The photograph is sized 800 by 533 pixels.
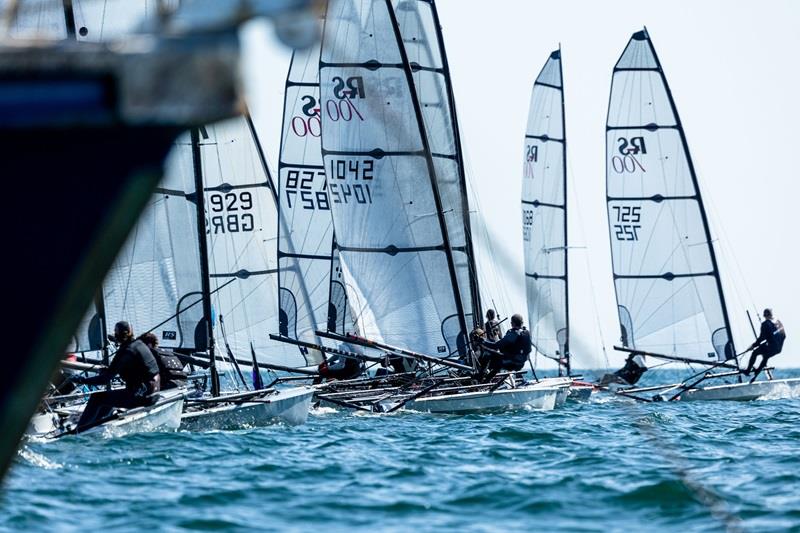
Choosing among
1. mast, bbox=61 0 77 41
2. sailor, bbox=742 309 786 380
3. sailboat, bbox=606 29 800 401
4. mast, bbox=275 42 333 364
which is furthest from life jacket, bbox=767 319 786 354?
mast, bbox=61 0 77 41

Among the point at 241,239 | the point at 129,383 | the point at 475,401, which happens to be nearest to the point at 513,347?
the point at 475,401

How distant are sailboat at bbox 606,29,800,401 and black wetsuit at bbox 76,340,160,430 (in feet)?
54.2

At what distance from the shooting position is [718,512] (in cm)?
904

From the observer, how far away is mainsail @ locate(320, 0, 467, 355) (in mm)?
21375

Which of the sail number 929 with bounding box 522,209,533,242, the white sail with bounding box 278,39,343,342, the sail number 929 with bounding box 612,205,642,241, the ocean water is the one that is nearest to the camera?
the ocean water

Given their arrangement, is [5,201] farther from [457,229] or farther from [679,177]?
[679,177]

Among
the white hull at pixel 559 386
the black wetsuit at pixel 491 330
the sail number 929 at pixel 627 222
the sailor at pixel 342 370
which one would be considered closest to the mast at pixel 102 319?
the sailor at pixel 342 370

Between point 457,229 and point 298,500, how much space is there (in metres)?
13.1

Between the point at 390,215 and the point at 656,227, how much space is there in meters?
10.5

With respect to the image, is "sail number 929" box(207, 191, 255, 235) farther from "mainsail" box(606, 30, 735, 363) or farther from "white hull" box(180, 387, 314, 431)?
"mainsail" box(606, 30, 735, 363)

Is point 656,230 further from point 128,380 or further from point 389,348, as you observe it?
point 128,380

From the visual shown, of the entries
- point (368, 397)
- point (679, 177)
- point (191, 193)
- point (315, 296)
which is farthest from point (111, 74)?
point (679, 177)

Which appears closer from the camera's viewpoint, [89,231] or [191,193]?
[89,231]

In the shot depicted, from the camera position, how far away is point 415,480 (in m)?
10.7
